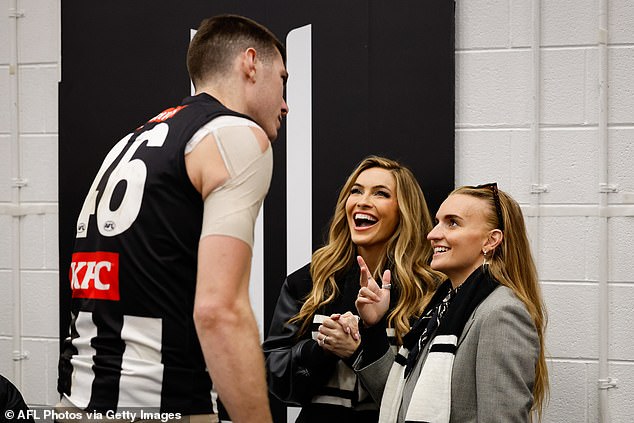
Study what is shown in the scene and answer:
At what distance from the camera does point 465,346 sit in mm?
2422

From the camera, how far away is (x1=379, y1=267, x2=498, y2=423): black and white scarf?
7.81 feet

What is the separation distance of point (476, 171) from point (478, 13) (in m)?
0.60

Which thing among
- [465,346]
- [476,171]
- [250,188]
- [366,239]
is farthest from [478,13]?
[250,188]

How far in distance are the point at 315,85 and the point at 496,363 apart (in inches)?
59.3

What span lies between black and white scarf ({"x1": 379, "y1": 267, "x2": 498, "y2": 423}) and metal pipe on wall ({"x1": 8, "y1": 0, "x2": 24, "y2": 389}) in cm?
186

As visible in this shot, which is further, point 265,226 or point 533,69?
point 265,226

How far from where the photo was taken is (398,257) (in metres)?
2.96

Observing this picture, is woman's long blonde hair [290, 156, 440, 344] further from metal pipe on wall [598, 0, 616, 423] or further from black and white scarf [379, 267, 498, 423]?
metal pipe on wall [598, 0, 616, 423]

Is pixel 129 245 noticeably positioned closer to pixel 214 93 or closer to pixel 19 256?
pixel 214 93

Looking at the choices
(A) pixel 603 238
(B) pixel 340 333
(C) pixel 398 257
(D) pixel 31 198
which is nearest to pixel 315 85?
(C) pixel 398 257

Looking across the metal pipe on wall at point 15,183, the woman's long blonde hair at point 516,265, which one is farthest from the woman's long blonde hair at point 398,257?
the metal pipe on wall at point 15,183

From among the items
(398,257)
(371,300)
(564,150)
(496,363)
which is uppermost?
(564,150)

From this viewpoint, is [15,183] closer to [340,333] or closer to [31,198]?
[31,198]

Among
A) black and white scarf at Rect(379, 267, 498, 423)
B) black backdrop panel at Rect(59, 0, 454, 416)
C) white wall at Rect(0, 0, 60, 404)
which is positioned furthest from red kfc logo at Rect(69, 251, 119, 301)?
white wall at Rect(0, 0, 60, 404)
